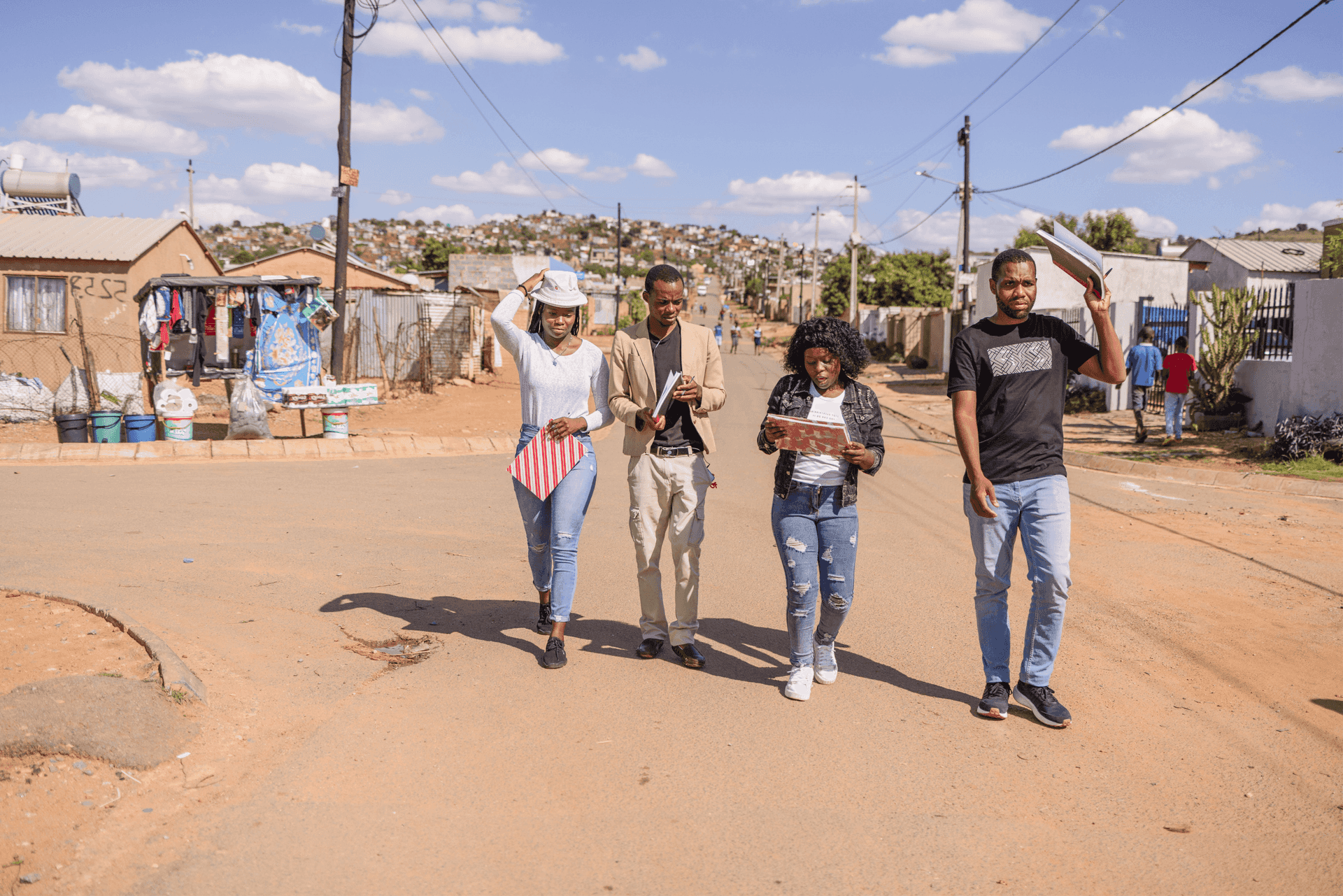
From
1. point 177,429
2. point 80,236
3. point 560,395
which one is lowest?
point 177,429

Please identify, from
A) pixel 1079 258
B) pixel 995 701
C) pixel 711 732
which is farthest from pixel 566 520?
pixel 1079 258

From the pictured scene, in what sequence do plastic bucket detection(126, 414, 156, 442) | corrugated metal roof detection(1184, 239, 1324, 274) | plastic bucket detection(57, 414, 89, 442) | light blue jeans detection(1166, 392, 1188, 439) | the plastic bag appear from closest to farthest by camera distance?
plastic bucket detection(57, 414, 89, 442) < plastic bucket detection(126, 414, 156, 442) < the plastic bag < light blue jeans detection(1166, 392, 1188, 439) < corrugated metal roof detection(1184, 239, 1324, 274)

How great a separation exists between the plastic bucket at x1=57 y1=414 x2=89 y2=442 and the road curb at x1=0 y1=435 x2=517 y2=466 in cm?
18

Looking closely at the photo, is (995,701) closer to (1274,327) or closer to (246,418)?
(246,418)

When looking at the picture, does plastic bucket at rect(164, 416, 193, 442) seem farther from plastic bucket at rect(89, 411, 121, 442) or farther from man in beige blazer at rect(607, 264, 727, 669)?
man in beige blazer at rect(607, 264, 727, 669)

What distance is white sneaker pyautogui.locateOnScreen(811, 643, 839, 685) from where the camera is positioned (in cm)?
499

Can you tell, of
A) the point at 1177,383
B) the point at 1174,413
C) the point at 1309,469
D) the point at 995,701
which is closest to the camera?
the point at 995,701

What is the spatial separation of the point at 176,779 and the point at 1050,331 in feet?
13.0

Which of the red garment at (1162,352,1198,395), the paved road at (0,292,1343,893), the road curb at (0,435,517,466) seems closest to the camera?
the paved road at (0,292,1343,893)

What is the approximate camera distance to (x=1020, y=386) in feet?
14.6

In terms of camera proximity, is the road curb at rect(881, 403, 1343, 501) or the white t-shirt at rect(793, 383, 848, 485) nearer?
the white t-shirt at rect(793, 383, 848, 485)

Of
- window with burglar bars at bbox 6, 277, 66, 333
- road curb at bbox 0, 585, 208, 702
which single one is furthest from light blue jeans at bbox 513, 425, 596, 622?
window with burglar bars at bbox 6, 277, 66, 333

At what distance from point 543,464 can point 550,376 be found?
1.48 ft

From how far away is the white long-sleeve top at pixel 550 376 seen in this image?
526 cm
